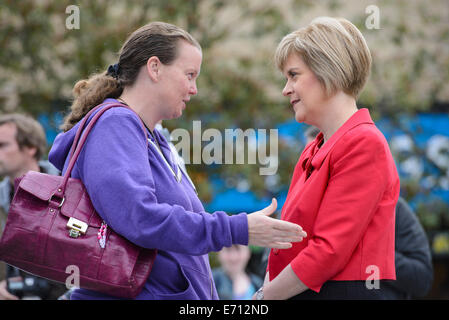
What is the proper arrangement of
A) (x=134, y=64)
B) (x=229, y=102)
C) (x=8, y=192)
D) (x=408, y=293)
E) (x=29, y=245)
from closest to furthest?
(x=29, y=245) → (x=134, y=64) → (x=408, y=293) → (x=8, y=192) → (x=229, y=102)

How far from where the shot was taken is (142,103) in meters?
2.17

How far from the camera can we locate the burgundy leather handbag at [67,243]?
188 centimetres

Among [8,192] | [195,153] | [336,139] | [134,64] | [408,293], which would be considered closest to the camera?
[336,139]

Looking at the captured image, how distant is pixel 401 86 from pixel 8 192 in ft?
16.7


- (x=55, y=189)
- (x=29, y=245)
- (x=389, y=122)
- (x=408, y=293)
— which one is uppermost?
(x=389, y=122)

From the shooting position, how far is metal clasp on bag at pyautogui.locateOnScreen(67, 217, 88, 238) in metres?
1.88

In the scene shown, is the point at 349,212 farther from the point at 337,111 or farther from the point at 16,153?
the point at 16,153

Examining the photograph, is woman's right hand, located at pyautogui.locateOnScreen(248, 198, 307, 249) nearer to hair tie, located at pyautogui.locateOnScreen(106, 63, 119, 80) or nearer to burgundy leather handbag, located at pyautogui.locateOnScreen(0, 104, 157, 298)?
burgundy leather handbag, located at pyautogui.locateOnScreen(0, 104, 157, 298)

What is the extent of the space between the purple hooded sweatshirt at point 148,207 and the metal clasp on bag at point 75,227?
0.08m

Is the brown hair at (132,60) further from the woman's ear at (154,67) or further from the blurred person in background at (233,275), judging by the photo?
the blurred person in background at (233,275)

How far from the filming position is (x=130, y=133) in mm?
1979

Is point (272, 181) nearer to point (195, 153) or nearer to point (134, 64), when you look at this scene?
point (195, 153)

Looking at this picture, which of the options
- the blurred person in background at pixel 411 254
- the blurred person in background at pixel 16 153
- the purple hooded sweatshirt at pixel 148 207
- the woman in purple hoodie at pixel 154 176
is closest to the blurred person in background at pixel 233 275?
the blurred person in background at pixel 411 254

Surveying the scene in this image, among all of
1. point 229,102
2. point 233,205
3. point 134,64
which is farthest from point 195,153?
point 134,64
